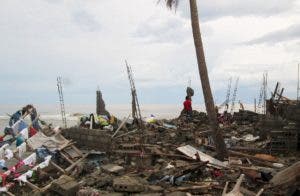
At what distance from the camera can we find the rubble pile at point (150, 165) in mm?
11203

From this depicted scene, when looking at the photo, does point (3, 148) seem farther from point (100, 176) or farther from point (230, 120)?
point (230, 120)

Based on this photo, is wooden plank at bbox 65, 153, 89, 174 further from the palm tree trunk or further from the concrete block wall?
the palm tree trunk

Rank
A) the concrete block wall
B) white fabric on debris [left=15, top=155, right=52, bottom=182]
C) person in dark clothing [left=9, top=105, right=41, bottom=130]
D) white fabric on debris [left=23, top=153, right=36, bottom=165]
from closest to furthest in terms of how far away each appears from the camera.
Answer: white fabric on debris [left=15, top=155, right=52, bottom=182], white fabric on debris [left=23, top=153, right=36, bottom=165], the concrete block wall, person in dark clothing [left=9, top=105, right=41, bottom=130]

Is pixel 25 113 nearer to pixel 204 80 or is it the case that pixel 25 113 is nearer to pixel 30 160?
pixel 30 160

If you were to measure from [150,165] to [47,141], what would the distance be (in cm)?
456

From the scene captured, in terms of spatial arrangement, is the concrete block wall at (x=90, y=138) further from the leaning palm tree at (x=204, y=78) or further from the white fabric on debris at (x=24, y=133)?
the leaning palm tree at (x=204, y=78)

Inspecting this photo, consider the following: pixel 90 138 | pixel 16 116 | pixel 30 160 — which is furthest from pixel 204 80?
pixel 16 116

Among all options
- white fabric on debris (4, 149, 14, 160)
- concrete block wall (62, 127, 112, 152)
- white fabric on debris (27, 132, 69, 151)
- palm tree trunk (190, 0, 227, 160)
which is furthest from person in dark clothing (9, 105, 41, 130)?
palm tree trunk (190, 0, 227, 160)

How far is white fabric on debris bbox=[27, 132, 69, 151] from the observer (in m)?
16.3

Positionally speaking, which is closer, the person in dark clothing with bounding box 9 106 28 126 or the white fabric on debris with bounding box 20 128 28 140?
the white fabric on debris with bounding box 20 128 28 140

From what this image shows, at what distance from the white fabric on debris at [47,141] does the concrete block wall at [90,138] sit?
65cm

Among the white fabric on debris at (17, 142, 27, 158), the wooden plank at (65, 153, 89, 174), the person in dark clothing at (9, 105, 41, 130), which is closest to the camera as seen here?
the wooden plank at (65, 153, 89, 174)

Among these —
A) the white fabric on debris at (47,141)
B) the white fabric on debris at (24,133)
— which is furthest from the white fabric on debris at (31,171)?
the white fabric on debris at (24,133)

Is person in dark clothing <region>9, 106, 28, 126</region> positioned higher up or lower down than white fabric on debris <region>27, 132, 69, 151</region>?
higher up
